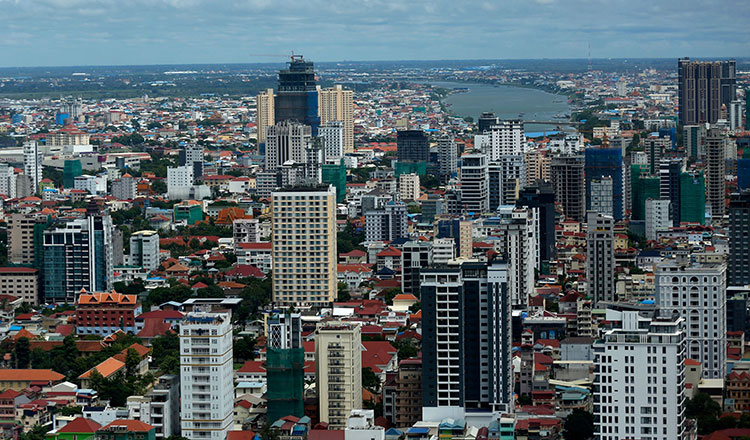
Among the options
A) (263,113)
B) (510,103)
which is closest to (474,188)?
(263,113)

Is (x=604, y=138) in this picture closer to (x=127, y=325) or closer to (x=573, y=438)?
(x=127, y=325)

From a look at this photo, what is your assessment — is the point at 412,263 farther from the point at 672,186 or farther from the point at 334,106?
the point at 334,106

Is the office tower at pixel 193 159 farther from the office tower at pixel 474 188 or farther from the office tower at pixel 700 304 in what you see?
the office tower at pixel 700 304

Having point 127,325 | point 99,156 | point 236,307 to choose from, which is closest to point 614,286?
point 236,307

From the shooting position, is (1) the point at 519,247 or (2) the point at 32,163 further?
(2) the point at 32,163

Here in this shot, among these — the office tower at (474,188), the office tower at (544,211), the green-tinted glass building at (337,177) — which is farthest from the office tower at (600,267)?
the green-tinted glass building at (337,177)

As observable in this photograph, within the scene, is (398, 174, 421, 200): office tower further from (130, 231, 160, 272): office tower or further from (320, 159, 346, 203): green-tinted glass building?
(130, 231, 160, 272): office tower

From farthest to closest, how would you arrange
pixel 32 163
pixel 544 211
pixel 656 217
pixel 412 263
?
Answer: 1. pixel 32 163
2. pixel 656 217
3. pixel 544 211
4. pixel 412 263
